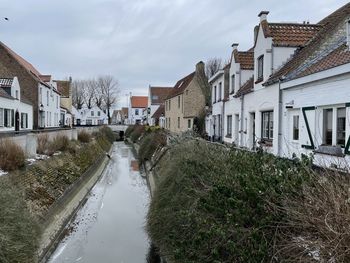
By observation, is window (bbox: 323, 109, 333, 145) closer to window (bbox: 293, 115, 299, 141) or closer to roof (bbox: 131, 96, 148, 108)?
window (bbox: 293, 115, 299, 141)

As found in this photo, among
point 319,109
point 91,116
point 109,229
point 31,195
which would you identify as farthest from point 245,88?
point 91,116

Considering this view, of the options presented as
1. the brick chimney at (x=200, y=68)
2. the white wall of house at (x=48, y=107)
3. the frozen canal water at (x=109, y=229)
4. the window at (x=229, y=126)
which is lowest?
the frozen canal water at (x=109, y=229)

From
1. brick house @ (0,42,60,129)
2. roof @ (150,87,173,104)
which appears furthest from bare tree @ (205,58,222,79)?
brick house @ (0,42,60,129)

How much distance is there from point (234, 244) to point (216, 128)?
26011 mm

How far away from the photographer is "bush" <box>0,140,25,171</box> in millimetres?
12547

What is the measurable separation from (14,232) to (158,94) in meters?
75.2

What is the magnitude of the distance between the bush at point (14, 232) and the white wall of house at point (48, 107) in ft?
122

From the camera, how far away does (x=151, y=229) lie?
32.6 feet

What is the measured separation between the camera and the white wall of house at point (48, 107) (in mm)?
44219

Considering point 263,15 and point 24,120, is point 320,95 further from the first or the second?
point 24,120

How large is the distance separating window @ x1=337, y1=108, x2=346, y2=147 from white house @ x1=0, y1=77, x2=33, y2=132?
Result: 26191mm

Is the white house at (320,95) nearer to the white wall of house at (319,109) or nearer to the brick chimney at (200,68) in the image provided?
the white wall of house at (319,109)

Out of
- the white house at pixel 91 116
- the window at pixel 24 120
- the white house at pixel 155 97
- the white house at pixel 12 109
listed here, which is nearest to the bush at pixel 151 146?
the white house at pixel 12 109

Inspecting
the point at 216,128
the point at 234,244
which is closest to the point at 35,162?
the point at 234,244
